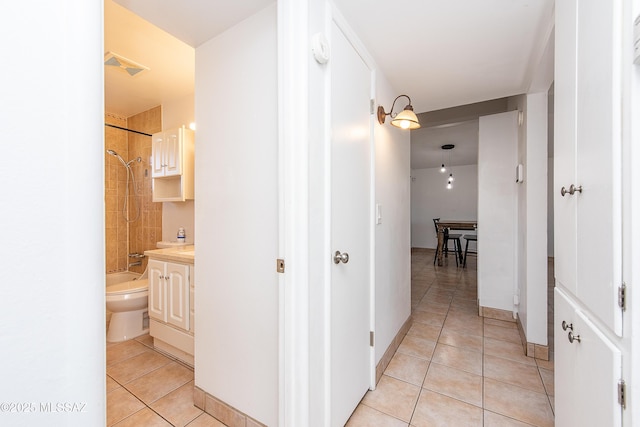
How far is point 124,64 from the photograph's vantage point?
2150 millimetres

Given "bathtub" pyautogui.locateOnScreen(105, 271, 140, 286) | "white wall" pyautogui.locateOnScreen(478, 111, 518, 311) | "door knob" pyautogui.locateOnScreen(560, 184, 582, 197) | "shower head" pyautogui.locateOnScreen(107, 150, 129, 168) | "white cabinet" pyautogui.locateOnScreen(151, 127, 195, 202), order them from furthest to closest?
1. "shower head" pyautogui.locateOnScreen(107, 150, 129, 168)
2. "bathtub" pyautogui.locateOnScreen(105, 271, 140, 286)
3. "white wall" pyautogui.locateOnScreen(478, 111, 518, 311)
4. "white cabinet" pyautogui.locateOnScreen(151, 127, 195, 202)
5. "door knob" pyautogui.locateOnScreen(560, 184, 582, 197)

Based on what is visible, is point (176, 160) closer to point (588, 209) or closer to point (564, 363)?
point (588, 209)

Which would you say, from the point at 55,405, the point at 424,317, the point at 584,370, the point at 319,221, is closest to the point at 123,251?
the point at 319,221

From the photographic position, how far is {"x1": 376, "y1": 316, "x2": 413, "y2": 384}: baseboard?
186 cm

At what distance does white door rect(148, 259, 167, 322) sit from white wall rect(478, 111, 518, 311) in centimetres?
324

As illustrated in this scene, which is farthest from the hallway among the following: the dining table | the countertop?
the dining table

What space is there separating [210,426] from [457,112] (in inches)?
154

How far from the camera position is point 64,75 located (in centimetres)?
43

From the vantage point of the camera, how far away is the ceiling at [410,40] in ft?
4.34

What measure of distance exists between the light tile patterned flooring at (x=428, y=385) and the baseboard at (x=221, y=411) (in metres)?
0.04

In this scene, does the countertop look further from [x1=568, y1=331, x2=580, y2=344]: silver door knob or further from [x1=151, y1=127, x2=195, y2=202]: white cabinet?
[x1=568, y1=331, x2=580, y2=344]: silver door knob

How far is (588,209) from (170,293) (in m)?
2.46

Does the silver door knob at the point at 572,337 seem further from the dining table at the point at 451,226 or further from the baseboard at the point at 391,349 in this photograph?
the dining table at the point at 451,226

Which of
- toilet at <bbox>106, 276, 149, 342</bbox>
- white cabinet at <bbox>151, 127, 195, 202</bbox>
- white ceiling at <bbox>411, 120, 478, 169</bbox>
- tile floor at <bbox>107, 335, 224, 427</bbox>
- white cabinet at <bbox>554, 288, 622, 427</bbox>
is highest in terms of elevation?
white ceiling at <bbox>411, 120, 478, 169</bbox>
